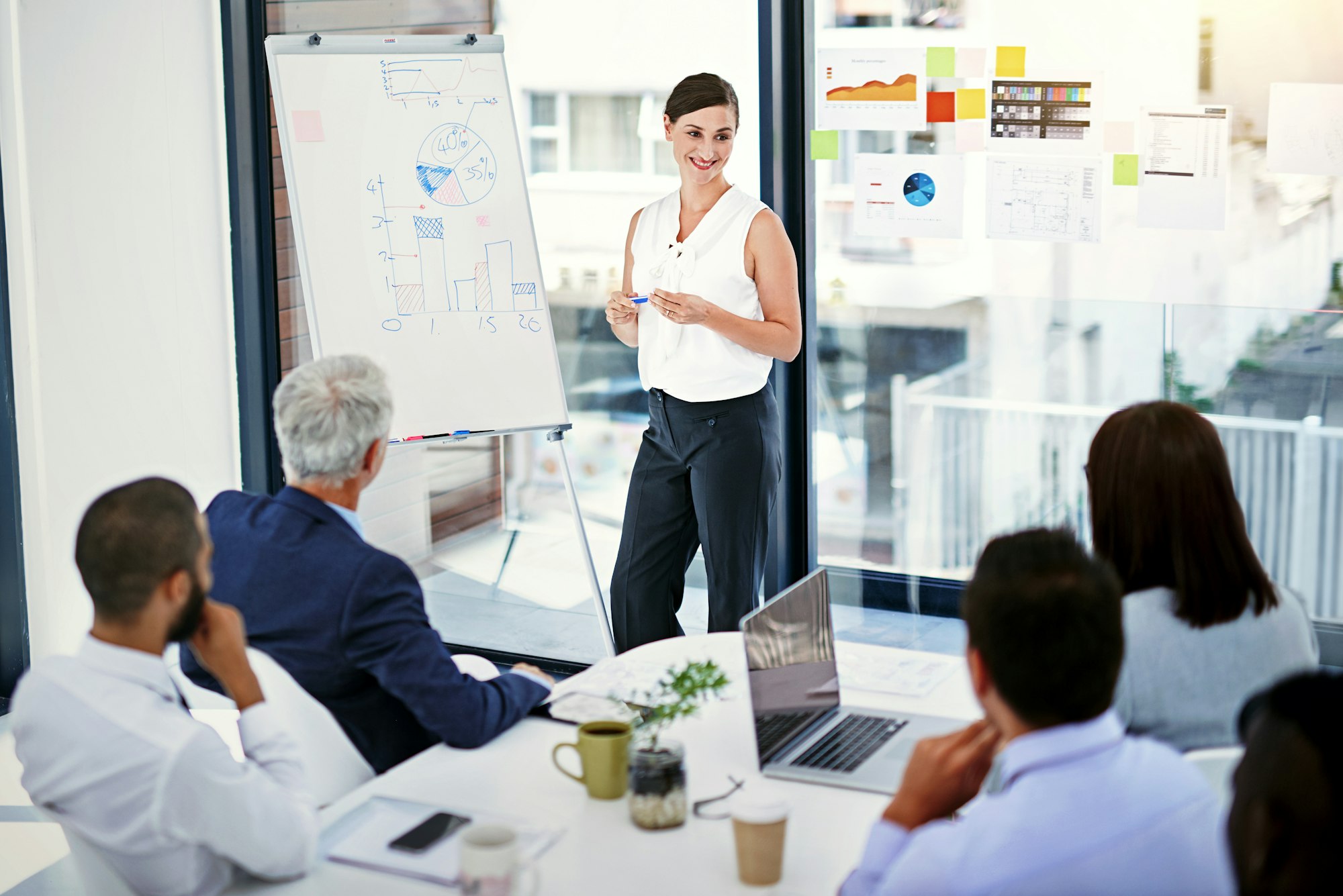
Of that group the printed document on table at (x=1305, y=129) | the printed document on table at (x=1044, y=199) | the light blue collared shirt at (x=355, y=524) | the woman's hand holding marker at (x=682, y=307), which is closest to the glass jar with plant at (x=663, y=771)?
the light blue collared shirt at (x=355, y=524)

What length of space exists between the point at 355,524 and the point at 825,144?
6.90ft

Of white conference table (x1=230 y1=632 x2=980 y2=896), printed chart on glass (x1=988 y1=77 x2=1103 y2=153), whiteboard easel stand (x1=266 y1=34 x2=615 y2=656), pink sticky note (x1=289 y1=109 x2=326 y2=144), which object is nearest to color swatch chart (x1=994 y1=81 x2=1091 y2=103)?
printed chart on glass (x1=988 y1=77 x2=1103 y2=153)

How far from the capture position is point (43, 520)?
362cm

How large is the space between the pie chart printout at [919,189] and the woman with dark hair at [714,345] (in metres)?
0.65

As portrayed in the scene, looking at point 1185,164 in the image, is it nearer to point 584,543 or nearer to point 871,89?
point 871,89

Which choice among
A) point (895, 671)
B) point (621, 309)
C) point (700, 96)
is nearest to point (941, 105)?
point (700, 96)

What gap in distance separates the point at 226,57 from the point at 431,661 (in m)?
2.93

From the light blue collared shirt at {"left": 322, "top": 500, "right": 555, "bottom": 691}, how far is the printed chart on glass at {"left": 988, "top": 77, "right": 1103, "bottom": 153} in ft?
7.01

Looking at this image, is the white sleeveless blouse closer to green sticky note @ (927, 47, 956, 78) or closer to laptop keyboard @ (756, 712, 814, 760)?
green sticky note @ (927, 47, 956, 78)

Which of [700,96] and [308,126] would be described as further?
[308,126]

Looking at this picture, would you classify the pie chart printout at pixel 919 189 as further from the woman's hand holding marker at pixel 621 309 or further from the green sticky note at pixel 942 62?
the woman's hand holding marker at pixel 621 309

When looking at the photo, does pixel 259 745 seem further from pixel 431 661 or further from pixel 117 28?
pixel 117 28

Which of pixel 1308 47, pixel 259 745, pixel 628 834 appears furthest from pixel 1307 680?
pixel 1308 47

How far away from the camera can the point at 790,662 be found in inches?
71.0
